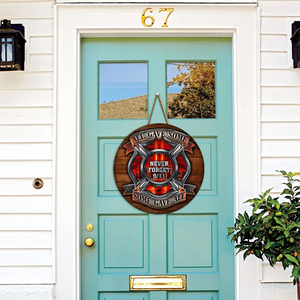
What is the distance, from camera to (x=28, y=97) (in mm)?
2742

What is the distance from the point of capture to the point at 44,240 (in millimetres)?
2701

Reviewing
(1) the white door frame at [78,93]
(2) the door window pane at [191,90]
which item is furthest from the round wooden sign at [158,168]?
(1) the white door frame at [78,93]

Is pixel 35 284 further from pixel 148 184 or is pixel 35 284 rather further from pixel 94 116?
pixel 94 116

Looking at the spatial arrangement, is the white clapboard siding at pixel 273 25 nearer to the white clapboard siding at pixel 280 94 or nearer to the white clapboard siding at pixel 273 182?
the white clapboard siding at pixel 280 94

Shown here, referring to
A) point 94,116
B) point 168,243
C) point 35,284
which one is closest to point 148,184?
point 168,243

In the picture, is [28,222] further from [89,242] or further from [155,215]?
[155,215]

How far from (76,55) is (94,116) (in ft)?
1.39

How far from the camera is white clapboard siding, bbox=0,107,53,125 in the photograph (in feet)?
8.96

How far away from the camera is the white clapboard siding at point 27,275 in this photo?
2.70 m

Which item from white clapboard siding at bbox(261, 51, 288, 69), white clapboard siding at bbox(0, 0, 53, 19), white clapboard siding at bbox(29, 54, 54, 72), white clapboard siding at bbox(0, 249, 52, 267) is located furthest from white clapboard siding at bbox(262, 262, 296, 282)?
white clapboard siding at bbox(0, 0, 53, 19)

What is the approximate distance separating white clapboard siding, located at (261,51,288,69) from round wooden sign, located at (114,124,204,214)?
2.32ft

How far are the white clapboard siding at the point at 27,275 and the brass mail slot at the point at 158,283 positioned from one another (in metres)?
0.56

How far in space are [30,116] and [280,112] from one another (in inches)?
65.8

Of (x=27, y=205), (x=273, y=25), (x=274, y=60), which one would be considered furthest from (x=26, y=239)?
(x=273, y=25)
